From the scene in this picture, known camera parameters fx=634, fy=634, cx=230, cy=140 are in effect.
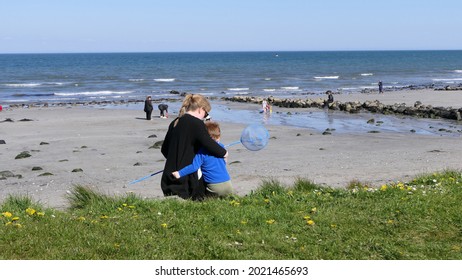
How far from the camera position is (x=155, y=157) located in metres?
19.6

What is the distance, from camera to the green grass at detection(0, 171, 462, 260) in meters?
5.96

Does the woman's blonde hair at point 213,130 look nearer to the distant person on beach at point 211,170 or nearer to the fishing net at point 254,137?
the distant person on beach at point 211,170

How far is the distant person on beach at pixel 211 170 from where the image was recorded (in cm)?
795

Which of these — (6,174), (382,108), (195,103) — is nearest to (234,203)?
(195,103)

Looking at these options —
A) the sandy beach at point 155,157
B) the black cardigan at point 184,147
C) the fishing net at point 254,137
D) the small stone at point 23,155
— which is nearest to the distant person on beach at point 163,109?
the sandy beach at point 155,157

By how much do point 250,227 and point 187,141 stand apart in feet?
5.02

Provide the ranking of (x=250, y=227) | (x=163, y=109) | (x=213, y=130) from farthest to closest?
(x=163, y=109) < (x=213, y=130) < (x=250, y=227)

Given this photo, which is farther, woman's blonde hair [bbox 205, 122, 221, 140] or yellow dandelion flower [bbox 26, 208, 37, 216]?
woman's blonde hair [bbox 205, 122, 221, 140]

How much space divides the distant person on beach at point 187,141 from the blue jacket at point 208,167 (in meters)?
0.06

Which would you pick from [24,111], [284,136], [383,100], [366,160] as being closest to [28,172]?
[366,160]

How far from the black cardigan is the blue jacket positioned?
65mm

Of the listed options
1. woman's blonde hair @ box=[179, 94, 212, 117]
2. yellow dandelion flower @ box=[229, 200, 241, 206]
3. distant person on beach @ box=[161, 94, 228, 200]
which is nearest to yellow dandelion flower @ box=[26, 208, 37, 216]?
distant person on beach @ box=[161, 94, 228, 200]

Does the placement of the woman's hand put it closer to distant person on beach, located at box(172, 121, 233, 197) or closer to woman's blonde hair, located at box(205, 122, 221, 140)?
distant person on beach, located at box(172, 121, 233, 197)

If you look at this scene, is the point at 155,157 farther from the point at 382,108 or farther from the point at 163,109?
the point at 382,108
